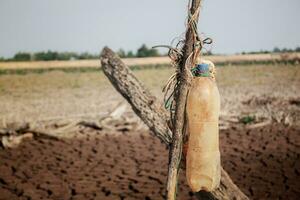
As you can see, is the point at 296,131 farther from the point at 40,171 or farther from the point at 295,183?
the point at 40,171

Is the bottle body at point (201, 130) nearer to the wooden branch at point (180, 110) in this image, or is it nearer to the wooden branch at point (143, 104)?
the wooden branch at point (180, 110)

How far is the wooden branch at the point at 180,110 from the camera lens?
5.49ft

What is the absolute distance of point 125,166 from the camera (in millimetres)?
5719

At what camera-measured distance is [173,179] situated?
1.77m

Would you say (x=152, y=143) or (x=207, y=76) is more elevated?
(x=207, y=76)

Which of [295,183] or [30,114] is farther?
[30,114]

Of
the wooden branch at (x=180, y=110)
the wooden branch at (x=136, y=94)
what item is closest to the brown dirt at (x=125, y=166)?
the wooden branch at (x=136, y=94)

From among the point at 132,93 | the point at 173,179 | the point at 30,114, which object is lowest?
the point at 30,114

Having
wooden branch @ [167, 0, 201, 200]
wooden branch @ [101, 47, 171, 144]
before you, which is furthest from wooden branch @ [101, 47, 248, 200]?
wooden branch @ [167, 0, 201, 200]

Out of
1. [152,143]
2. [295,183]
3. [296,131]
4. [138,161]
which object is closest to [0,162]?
[138,161]

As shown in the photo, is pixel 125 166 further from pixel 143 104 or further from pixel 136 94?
pixel 143 104

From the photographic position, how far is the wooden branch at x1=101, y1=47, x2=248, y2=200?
2.77 meters

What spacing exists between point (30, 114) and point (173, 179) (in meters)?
11.2

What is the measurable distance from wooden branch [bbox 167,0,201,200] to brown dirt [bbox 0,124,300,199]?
110 inches
